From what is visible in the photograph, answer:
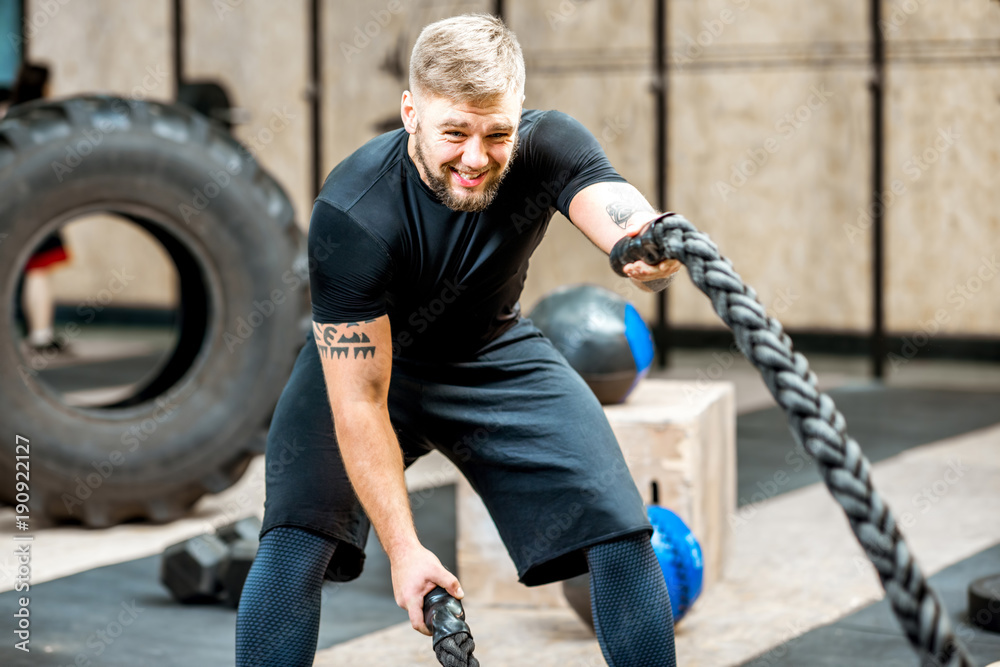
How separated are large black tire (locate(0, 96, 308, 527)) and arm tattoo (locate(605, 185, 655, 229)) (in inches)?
92.5

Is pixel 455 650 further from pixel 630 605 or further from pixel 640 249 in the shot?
pixel 640 249

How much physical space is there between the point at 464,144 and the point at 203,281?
8.70 ft

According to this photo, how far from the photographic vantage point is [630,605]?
1994mm

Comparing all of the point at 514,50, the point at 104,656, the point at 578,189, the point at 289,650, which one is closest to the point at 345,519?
the point at 289,650

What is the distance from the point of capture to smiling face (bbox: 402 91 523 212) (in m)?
1.82

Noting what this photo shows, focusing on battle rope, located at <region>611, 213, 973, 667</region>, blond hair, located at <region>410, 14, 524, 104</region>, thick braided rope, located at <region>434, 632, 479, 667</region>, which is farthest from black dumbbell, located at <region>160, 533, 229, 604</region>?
battle rope, located at <region>611, 213, 973, 667</region>

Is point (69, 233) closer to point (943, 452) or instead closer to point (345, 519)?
point (943, 452)

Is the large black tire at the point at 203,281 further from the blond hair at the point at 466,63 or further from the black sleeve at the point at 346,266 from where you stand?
the blond hair at the point at 466,63

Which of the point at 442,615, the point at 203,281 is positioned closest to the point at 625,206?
the point at 442,615

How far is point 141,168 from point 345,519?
2.32 m

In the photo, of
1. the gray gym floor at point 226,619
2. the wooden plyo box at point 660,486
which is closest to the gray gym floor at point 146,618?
the gray gym floor at point 226,619

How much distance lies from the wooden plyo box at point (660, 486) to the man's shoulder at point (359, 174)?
51.7 inches

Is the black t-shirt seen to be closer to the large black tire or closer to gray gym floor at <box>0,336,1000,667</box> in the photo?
gray gym floor at <box>0,336,1000,667</box>

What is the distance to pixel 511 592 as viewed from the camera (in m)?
3.25
